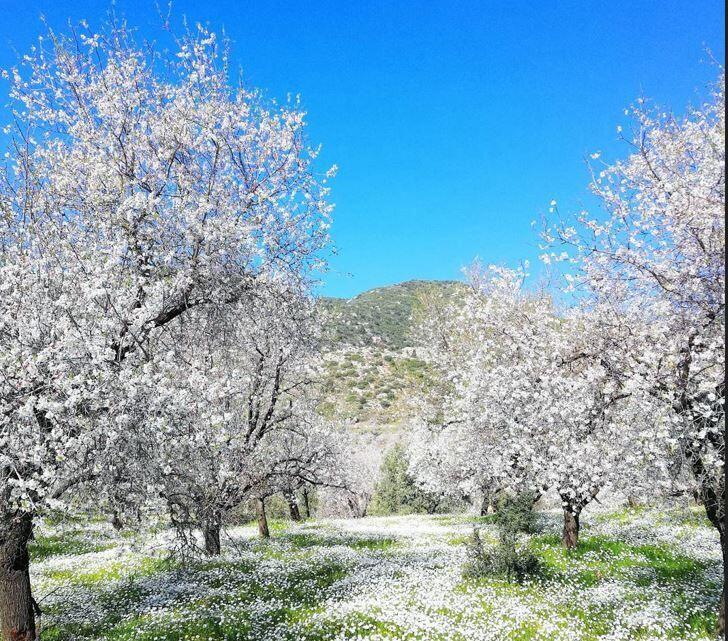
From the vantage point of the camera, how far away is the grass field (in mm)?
12094

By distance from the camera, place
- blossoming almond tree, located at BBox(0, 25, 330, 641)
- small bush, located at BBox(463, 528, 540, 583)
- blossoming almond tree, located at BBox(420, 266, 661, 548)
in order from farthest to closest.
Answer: small bush, located at BBox(463, 528, 540, 583)
blossoming almond tree, located at BBox(420, 266, 661, 548)
blossoming almond tree, located at BBox(0, 25, 330, 641)

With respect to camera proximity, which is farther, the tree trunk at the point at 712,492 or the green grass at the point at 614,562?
the green grass at the point at 614,562

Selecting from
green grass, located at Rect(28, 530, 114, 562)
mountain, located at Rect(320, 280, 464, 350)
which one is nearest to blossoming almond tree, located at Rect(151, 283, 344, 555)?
green grass, located at Rect(28, 530, 114, 562)

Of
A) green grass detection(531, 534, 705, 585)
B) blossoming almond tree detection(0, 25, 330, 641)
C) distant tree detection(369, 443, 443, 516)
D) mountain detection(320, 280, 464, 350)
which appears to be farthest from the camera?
A: mountain detection(320, 280, 464, 350)

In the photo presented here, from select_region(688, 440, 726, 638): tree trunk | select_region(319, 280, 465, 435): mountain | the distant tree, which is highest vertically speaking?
select_region(319, 280, 465, 435): mountain

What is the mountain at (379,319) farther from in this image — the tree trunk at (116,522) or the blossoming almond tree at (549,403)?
the tree trunk at (116,522)

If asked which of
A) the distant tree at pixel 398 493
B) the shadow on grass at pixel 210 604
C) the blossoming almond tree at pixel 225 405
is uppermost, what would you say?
the blossoming almond tree at pixel 225 405

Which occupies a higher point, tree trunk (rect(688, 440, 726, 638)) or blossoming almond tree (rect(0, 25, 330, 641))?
blossoming almond tree (rect(0, 25, 330, 641))

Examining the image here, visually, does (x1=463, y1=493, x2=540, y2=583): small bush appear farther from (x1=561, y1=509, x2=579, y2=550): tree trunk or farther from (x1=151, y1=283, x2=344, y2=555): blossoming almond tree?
(x1=151, y1=283, x2=344, y2=555): blossoming almond tree

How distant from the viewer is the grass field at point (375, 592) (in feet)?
39.7

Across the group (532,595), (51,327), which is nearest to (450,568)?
(532,595)

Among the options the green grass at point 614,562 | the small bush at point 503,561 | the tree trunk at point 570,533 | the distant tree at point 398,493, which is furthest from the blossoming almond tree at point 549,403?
the distant tree at point 398,493

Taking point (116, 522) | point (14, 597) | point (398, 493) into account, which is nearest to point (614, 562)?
point (116, 522)

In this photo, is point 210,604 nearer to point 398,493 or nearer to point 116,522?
point 116,522
